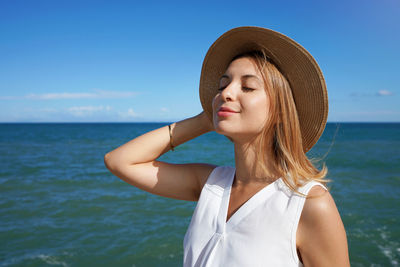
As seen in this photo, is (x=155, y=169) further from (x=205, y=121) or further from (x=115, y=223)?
(x=115, y=223)

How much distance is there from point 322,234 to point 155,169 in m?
1.19

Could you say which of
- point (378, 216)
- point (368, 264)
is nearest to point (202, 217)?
point (368, 264)

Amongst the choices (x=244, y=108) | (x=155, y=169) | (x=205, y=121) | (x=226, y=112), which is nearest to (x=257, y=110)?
(x=244, y=108)

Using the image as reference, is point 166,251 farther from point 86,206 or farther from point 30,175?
point 30,175

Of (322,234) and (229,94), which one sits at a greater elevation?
(229,94)

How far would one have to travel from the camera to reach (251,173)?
177cm

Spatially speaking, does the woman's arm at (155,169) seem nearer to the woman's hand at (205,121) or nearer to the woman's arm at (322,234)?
the woman's hand at (205,121)

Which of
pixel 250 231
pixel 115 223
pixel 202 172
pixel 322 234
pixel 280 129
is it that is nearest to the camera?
pixel 322 234

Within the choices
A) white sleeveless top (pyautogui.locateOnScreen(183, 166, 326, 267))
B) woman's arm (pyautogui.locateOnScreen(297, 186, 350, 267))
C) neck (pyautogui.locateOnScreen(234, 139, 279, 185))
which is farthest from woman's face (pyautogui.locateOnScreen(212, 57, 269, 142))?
woman's arm (pyautogui.locateOnScreen(297, 186, 350, 267))

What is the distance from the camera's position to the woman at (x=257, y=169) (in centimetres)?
136

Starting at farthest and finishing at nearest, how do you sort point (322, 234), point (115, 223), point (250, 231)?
point (115, 223) < point (250, 231) < point (322, 234)

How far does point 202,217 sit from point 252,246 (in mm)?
365

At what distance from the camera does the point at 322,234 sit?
1.31 meters

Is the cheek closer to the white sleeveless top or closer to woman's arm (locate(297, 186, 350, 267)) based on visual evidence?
the white sleeveless top
